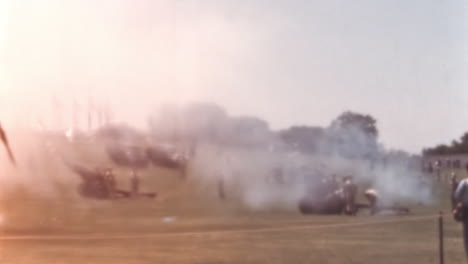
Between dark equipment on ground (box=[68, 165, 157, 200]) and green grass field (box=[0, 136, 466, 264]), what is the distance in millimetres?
191

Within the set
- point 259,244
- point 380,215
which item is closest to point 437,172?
point 380,215

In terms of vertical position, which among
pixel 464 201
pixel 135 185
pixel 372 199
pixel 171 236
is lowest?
pixel 171 236

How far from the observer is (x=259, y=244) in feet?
52.7

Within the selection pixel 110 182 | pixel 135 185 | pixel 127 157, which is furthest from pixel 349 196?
pixel 110 182

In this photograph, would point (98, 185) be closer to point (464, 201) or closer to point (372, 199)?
point (464, 201)

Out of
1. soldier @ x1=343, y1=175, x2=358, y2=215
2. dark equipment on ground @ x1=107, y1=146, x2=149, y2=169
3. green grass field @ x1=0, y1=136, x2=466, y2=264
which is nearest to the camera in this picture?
green grass field @ x1=0, y1=136, x2=466, y2=264

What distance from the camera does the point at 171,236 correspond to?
54.3 ft

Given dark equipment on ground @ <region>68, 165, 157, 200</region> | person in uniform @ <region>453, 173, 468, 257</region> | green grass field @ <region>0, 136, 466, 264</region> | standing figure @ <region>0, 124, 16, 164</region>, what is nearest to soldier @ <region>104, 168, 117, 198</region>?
dark equipment on ground @ <region>68, 165, 157, 200</region>

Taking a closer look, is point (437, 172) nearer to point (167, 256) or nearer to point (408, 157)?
point (408, 157)

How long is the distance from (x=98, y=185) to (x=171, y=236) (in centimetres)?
179

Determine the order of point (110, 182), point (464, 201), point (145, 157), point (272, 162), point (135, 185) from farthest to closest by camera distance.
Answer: point (272, 162) < point (135, 185) < point (145, 157) < point (110, 182) < point (464, 201)

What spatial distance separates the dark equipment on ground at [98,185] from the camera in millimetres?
15820

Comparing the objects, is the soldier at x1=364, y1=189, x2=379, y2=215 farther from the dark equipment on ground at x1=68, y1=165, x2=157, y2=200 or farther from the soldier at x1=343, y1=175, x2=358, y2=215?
the dark equipment on ground at x1=68, y1=165, x2=157, y2=200

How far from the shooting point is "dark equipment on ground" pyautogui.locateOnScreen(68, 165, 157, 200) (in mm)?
15820
